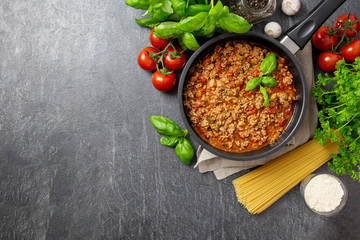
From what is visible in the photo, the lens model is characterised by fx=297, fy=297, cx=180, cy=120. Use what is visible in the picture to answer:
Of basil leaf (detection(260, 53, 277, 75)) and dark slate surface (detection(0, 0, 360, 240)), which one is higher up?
basil leaf (detection(260, 53, 277, 75))

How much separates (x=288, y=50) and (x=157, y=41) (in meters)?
1.11

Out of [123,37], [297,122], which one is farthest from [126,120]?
[297,122]

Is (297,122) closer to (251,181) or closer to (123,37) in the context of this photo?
(251,181)

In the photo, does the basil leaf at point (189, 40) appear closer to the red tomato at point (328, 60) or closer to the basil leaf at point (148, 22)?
the basil leaf at point (148, 22)

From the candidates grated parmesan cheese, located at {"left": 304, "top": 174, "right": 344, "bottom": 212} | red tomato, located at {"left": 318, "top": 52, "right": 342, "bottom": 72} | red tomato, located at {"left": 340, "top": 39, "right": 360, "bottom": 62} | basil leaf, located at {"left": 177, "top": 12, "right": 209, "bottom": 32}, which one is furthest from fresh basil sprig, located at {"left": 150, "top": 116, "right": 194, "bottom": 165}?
red tomato, located at {"left": 340, "top": 39, "right": 360, "bottom": 62}

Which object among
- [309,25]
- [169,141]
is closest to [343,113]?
[309,25]

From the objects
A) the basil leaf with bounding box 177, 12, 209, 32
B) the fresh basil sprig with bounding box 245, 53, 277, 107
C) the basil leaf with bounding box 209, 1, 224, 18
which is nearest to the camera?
the basil leaf with bounding box 209, 1, 224, 18

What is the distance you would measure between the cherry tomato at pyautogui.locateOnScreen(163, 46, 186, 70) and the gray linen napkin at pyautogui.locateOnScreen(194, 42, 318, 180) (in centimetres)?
79

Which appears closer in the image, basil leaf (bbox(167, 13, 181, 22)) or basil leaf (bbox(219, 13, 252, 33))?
basil leaf (bbox(219, 13, 252, 33))

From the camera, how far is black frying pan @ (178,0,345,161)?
7.64 feet

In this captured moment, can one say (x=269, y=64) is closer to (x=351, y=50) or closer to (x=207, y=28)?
(x=207, y=28)

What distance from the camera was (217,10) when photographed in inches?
80.6

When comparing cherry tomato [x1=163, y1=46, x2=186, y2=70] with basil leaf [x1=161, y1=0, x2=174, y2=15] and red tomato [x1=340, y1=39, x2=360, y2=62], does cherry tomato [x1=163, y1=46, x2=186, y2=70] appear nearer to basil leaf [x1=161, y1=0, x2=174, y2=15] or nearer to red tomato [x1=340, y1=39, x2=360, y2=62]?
basil leaf [x1=161, y1=0, x2=174, y2=15]

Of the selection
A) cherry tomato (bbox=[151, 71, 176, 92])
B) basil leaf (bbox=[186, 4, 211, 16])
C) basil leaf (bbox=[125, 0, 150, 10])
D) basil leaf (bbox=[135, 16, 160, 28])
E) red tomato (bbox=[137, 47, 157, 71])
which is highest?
basil leaf (bbox=[186, 4, 211, 16])
